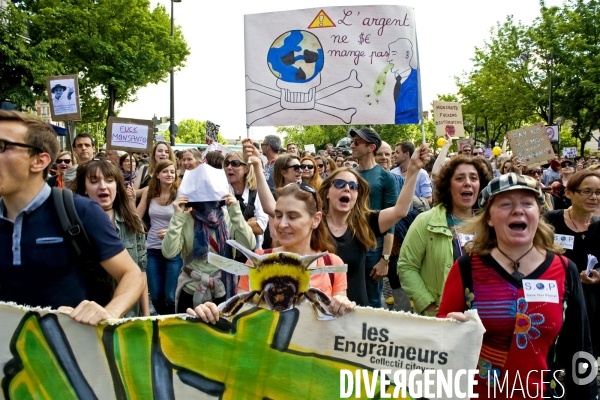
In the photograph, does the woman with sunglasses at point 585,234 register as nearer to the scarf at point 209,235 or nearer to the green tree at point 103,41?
the scarf at point 209,235

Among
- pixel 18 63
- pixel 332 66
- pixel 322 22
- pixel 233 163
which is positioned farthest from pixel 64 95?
pixel 18 63

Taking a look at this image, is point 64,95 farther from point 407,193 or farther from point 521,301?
point 521,301

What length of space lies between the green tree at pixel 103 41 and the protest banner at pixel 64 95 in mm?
20562

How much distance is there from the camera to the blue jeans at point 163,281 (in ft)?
18.2

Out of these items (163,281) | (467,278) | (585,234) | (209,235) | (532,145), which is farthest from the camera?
(532,145)

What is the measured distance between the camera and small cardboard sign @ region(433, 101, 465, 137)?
9.30 m

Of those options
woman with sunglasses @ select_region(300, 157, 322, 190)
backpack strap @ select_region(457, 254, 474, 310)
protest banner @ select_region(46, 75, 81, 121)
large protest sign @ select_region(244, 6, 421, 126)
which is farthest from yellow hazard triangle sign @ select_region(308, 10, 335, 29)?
protest banner @ select_region(46, 75, 81, 121)

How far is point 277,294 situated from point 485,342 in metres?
0.99

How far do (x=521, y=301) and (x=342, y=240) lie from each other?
5.26 ft

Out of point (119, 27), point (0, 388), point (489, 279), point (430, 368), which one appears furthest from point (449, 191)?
point (119, 27)

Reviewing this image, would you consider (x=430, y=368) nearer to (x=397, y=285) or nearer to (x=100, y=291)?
(x=100, y=291)

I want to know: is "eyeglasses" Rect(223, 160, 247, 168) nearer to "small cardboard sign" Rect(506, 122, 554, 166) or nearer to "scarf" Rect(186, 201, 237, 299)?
"scarf" Rect(186, 201, 237, 299)

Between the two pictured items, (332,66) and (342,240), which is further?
(332,66)

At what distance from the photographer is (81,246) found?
7.99 ft
